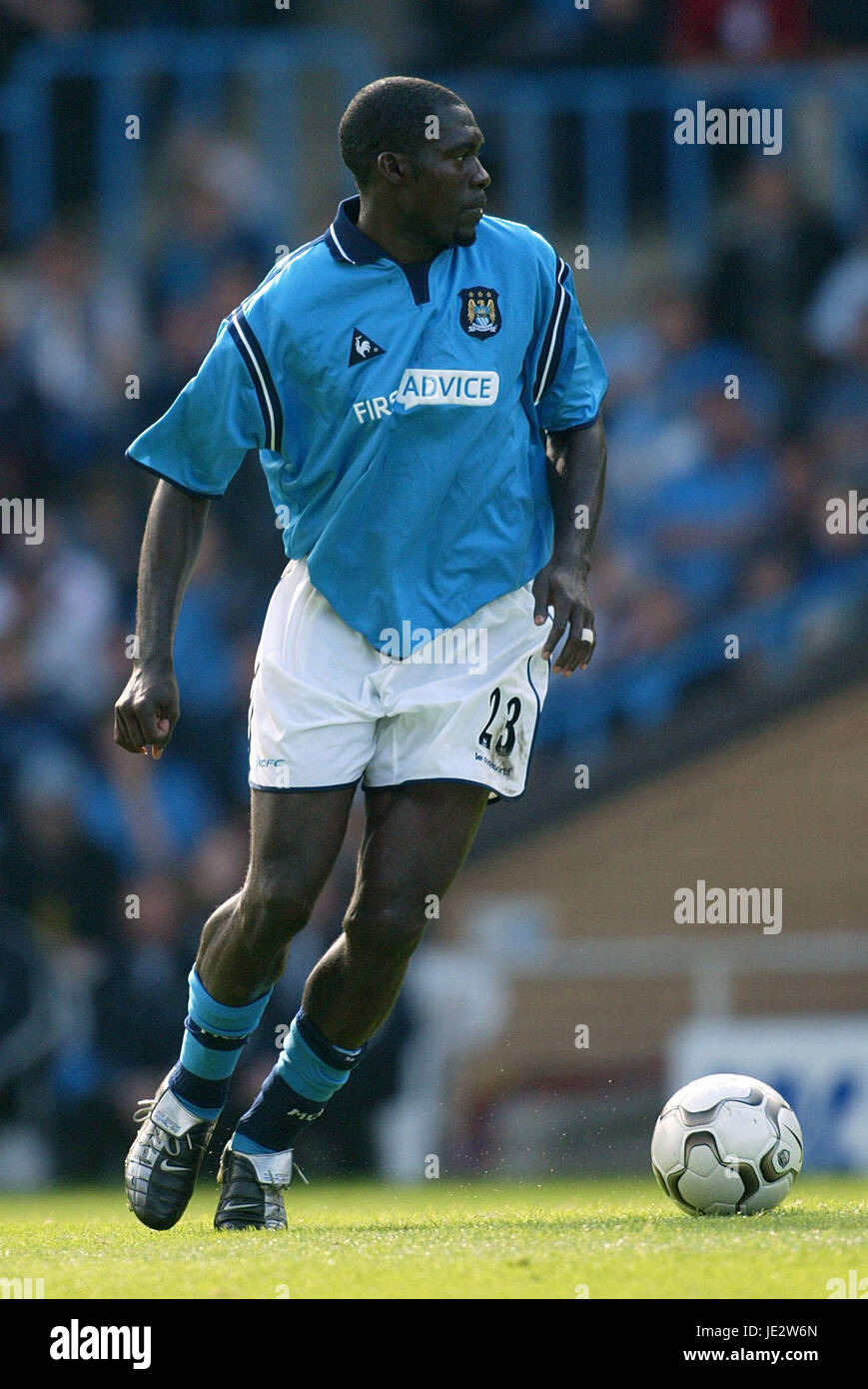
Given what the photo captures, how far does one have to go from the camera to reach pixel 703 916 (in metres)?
11.3

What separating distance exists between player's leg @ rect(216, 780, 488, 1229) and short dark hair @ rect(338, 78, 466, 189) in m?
1.48

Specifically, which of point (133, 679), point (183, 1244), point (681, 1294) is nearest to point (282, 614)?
point (133, 679)

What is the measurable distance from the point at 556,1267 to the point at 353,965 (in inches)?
40.9

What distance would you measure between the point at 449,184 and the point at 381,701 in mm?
1205

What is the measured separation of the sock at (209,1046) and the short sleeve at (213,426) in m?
1.19

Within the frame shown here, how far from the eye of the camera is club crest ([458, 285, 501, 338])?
4.98 m

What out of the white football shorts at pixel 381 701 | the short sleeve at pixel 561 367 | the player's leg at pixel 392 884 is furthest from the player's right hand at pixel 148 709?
the short sleeve at pixel 561 367

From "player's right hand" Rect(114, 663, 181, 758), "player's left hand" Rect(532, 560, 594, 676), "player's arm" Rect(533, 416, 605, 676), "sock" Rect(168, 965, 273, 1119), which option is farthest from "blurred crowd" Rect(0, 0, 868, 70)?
"sock" Rect(168, 965, 273, 1119)

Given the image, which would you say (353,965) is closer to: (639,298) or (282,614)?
(282,614)

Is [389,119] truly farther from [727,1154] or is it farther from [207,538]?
[207,538]

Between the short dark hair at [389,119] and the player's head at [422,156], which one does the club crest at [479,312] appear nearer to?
the player's head at [422,156]

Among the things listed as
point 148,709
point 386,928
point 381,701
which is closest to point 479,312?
point 381,701

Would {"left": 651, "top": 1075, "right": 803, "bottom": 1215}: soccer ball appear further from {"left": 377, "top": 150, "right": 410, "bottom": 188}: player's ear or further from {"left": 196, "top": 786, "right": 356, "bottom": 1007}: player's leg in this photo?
{"left": 377, "top": 150, "right": 410, "bottom": 188}: player's ear

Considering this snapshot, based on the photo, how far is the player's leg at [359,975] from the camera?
16.1 feet
